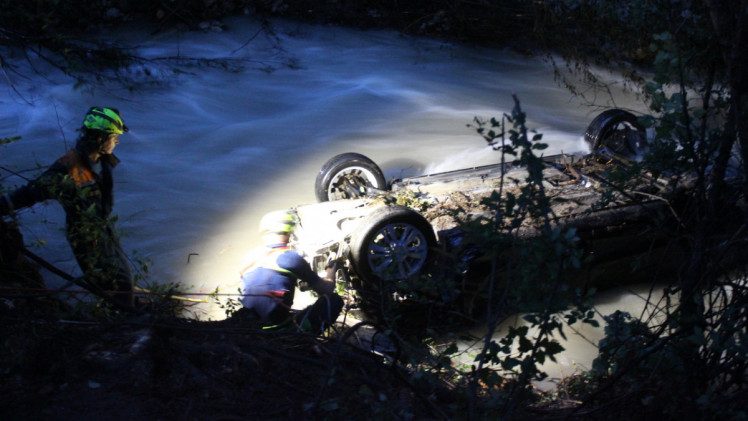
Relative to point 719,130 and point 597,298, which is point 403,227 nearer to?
point 597,298

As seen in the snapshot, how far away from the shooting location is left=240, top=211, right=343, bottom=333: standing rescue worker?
15.6 ft

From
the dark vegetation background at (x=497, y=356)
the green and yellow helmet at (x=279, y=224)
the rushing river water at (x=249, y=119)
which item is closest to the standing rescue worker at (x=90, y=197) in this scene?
the dark vegetation background at (x=497, y=356)

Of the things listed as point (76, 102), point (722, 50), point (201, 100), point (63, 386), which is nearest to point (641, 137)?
point (722, 50)

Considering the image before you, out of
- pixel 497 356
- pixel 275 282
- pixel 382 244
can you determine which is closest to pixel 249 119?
pixel 382 244

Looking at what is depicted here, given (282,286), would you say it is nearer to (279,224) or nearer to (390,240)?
(279,224)

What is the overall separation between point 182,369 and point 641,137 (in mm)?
6121

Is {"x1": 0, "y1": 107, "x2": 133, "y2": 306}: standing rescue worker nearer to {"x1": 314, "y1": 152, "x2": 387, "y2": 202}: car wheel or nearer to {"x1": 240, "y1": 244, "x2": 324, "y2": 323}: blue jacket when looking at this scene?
{"x1": 240, "y1": 244, "x2": 324, "y2": 323}: blue jacket

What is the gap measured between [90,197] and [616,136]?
574cm

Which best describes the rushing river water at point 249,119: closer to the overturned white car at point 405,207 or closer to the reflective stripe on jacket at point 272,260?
the overturned white car at point 405,207

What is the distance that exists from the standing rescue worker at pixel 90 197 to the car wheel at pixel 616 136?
5.20 metres

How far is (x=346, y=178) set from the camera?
6.90 metres

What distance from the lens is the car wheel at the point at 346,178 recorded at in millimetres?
6836

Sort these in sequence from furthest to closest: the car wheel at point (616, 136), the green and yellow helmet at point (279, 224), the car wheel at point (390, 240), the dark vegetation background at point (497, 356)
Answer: the car wheel at point (616, 136) → the car wheel at point (390, 240) → the green and yellow helmet at point (279, 224) → the dark vegetation background at point (497, 356)

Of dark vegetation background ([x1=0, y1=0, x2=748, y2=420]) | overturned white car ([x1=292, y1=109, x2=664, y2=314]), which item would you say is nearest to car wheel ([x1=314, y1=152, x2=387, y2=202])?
overturned white car ([x1=292, y1=109, x2=664, y2=314])
